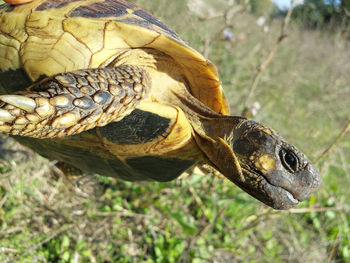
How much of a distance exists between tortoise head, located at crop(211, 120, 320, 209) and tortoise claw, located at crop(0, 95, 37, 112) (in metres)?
0.69

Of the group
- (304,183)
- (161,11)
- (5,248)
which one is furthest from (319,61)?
(5,248)

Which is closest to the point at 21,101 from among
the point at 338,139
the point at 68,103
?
the point at 68,103

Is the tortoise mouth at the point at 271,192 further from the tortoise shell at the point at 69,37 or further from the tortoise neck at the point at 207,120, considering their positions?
the tortoise shell at the point at 69,37

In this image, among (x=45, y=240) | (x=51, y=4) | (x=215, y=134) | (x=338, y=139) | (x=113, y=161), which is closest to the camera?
(x=51, y=4)

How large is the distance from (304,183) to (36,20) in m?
1.18

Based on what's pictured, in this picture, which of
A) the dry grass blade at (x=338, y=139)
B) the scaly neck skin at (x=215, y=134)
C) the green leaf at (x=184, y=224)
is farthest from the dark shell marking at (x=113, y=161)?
the dry grass blade at (x=338, y=139)

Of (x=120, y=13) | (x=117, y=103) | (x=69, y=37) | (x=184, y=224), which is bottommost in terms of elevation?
(x=184, y=224)

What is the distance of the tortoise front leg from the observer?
92 centimetres

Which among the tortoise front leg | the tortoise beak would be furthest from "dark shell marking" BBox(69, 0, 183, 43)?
the tortoise beak

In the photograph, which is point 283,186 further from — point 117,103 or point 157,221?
point 157,221

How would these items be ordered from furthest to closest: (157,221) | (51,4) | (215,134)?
1. (157,221)
2. (215,134)
3. (51,4)

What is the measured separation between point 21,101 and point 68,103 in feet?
0.44

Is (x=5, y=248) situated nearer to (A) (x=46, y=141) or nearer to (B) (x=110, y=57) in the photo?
(A) (x=46, y=141)

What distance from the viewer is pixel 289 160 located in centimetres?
112
